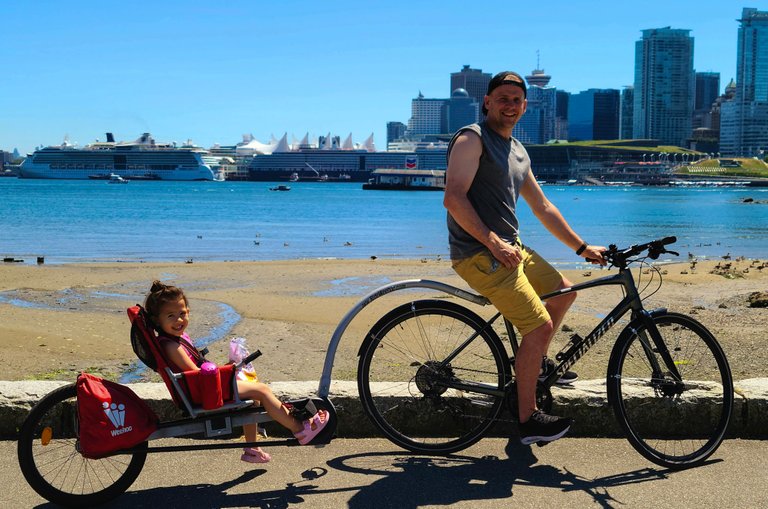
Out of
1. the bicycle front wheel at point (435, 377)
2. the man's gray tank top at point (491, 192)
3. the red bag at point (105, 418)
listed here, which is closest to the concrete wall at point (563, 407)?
the bicycle front wheel at point (435, 377)

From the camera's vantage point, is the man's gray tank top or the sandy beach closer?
the man's gray tank top

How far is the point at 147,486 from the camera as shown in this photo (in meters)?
3.48

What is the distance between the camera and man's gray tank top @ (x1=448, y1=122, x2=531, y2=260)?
379 centimetres

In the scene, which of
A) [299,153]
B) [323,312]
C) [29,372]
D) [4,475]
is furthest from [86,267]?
[299,153]

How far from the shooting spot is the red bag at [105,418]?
3.24 meters

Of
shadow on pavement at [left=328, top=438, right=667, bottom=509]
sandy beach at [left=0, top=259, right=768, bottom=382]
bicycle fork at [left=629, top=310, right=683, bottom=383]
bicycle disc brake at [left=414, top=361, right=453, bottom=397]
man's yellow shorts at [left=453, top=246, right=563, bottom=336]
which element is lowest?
sandy beach at [left=0, top=259, right=768, bottom=382]

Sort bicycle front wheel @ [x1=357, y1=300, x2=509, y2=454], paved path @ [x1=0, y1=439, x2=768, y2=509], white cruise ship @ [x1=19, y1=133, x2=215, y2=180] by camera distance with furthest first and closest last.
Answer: white cruise ship @ [x1=19, y1=133, x2=215, y2=180] → bicycle front wheel @ [x1=357, y1=300, x2=509, y2=454] → paved path @ [x1=0, y1=439, x2=768, y2=509]

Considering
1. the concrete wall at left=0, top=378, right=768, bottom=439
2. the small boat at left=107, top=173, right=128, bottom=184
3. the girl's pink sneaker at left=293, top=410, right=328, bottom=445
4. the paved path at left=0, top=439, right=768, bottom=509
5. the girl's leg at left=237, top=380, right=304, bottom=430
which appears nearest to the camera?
the paved path at left=0, top=439, right=768, bottom=509

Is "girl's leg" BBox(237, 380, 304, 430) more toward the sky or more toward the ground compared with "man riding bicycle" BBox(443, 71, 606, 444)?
more toward the ground

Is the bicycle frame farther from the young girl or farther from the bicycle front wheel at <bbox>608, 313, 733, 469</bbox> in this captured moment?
the young girl

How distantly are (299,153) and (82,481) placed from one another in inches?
6406

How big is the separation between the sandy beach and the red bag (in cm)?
327

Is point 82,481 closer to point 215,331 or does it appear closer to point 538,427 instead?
point 538,427

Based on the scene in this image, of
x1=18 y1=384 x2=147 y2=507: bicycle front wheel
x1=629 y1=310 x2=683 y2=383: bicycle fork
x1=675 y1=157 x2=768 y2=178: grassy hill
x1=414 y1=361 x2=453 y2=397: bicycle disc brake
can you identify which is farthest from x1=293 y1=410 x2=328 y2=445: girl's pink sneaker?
x1=675 y1=157 x2=768 y2=178: grassy hill
